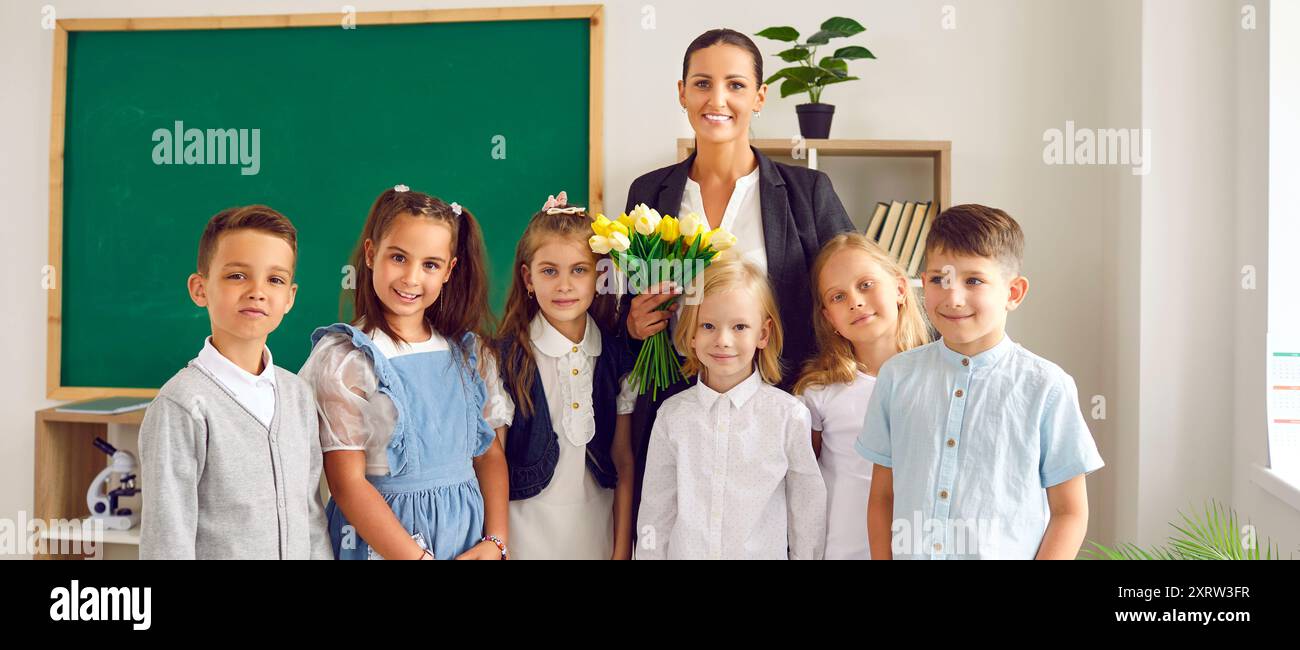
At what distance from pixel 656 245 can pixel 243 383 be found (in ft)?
2.61

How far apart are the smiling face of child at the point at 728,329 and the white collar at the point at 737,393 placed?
3 cm

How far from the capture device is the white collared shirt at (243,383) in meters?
1.46

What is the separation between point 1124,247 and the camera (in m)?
2.62

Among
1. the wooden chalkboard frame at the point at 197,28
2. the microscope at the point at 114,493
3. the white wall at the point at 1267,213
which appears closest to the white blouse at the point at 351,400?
the wooden chalkboard frame at the point at 197,28

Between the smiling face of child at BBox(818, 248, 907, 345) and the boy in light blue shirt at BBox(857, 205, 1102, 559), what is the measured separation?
260 millimetres

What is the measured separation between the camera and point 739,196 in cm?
204

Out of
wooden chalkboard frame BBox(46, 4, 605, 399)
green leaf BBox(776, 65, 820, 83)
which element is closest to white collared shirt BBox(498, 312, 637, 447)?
wooden chalkboard frame BBox(46, 4, 605, 399)

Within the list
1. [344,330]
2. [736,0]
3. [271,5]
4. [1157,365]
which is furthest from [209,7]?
[1157,365]

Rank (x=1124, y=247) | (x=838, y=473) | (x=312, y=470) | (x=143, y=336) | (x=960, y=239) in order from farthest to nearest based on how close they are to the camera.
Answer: (x=143, y=336) < (x=1124, y=247) < (x=838, y=473) < (x=312, y=470) < (x=960, y=239)

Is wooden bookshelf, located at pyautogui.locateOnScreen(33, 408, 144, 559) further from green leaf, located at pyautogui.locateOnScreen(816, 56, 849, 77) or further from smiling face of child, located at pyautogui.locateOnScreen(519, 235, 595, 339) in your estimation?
green leaf, located at pyautogui.locateOnScreen(816, 56, 849, 77)

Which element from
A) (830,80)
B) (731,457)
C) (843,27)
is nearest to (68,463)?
(731,457)
